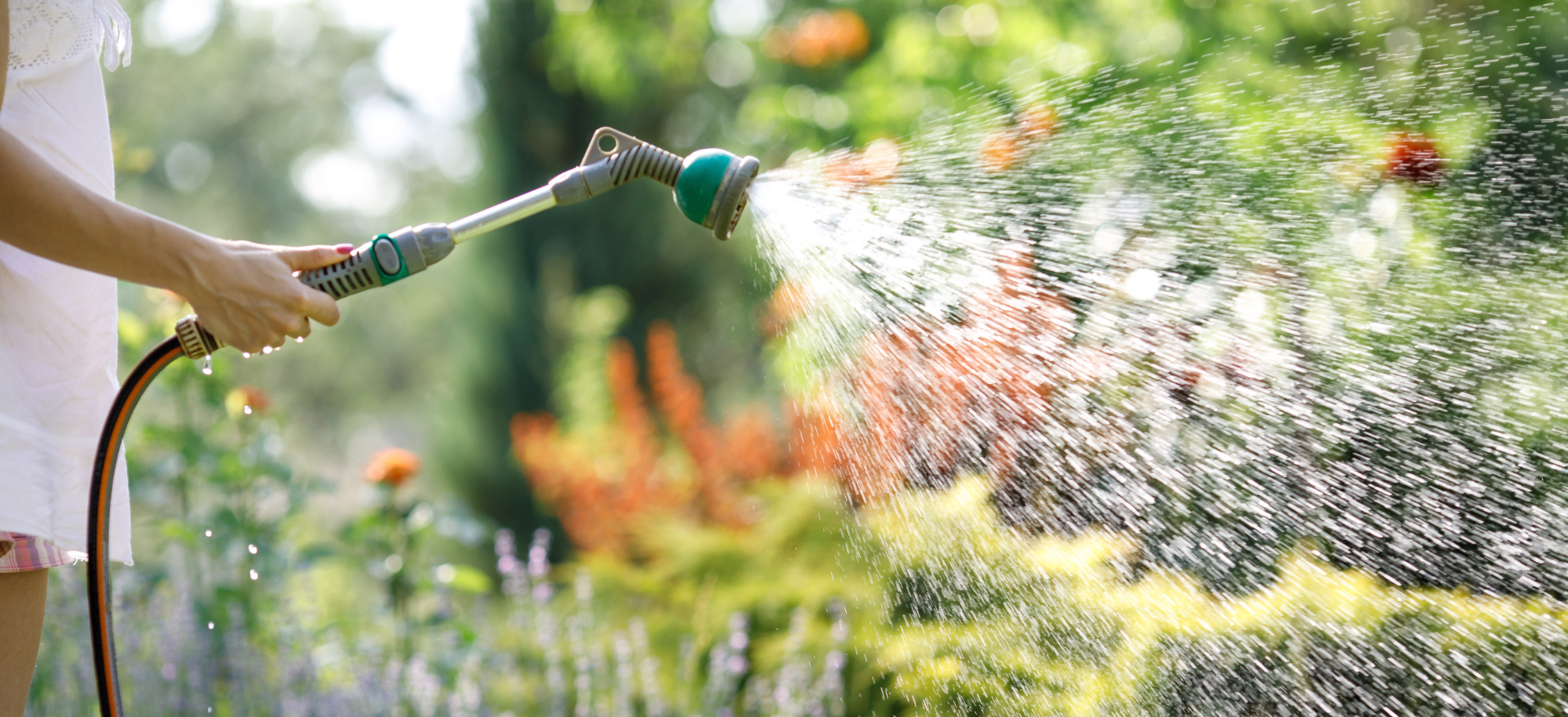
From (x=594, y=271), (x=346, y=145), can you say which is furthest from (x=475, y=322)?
(x=346, y=145)

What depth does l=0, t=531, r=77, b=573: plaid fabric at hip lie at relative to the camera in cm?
128

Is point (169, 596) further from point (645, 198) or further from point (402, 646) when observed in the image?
point (645, 198)

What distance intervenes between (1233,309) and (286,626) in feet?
8.23

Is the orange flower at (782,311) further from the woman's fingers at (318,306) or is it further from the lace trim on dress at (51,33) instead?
the lace trim on dress at (51,33)

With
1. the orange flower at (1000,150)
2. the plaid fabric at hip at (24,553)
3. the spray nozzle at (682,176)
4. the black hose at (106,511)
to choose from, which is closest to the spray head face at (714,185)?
the spray nozzle at (682,176)

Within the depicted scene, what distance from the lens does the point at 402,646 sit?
8.57 ft

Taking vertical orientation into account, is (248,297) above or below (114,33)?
below

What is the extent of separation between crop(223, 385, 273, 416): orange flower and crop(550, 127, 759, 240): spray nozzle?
1655 millimetres

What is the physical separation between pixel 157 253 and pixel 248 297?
108 millimetres

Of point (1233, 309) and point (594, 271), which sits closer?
point (1233, 309)

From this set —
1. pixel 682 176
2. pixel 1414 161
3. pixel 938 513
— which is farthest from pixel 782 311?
pixel 682 176

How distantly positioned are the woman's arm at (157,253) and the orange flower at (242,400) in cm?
152

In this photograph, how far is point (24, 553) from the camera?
1317 mm

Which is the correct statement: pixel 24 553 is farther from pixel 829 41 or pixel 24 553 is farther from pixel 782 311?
pixel 829 41
